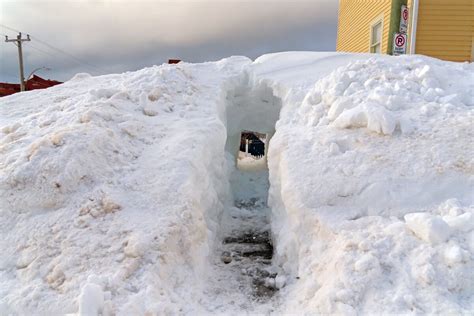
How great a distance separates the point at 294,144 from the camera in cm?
441

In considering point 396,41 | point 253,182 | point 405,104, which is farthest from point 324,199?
point 396,41

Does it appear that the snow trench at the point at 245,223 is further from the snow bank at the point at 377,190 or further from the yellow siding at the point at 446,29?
the yellow siding at the point at 446,29

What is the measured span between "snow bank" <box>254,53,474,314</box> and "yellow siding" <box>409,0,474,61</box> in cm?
492

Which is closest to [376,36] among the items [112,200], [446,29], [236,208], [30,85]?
[446,29]

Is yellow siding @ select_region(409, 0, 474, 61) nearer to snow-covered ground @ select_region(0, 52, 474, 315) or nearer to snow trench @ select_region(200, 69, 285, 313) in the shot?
snow-covered ground @ select_region(0, 52, 474, 315)

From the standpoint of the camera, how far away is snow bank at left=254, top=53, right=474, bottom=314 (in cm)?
270

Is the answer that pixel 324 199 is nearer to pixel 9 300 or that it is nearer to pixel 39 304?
pixel 39 304

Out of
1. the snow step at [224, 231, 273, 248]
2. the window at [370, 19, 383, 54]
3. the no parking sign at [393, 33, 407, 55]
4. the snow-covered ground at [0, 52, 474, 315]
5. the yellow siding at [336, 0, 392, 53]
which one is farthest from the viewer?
the window at [370, 19, 383, 54]

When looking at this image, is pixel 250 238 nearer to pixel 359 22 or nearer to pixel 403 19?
pixel 403 19

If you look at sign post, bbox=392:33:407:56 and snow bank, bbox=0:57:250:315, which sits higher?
sign post, bbox=392:33:407:56

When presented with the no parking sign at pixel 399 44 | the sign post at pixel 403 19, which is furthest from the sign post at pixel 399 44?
the sign post at pixel 403 19

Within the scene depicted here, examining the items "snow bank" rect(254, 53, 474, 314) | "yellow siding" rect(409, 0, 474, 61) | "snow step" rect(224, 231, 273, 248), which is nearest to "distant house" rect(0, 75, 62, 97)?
"snow bank" rect(254, 53, 474, 314)

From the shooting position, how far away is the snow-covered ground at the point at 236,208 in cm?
281

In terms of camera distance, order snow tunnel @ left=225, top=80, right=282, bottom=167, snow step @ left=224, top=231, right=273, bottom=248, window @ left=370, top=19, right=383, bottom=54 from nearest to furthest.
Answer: snow step @ left=224, top=231, right=273, bottom=248 → snow tunnel @ left=225, top=80, right=282, bottom=167 → window @ left=370, top=19, right=383, bottom=54
